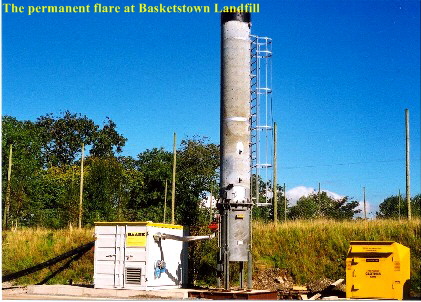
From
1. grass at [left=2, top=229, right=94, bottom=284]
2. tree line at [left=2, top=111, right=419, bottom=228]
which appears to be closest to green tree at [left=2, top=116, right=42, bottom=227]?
tree line at [left=2, top=111, right=419, bottom=228]

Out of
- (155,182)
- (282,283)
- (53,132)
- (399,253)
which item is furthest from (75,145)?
(399,253)

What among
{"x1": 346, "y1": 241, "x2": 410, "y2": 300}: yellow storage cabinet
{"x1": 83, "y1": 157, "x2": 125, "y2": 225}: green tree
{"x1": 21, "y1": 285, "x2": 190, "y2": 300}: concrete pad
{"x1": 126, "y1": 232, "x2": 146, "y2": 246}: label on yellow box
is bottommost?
{"x1": 21, "y1": 285, "x2": 190, "y2": 300}: concrete pad

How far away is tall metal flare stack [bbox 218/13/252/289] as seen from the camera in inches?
836

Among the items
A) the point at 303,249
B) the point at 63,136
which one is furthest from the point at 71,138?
the point at 303,249

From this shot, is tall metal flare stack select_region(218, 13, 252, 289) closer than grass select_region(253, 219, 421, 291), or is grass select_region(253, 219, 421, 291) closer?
tall metal flare stack select_region(218, 13, 252, 289)

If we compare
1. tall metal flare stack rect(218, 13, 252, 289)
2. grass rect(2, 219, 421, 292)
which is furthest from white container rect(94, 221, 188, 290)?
grass rect(2, 219, 421, 292)

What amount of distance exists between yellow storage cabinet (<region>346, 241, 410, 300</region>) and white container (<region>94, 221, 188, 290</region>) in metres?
6.62

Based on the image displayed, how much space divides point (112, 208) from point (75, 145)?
28873mm

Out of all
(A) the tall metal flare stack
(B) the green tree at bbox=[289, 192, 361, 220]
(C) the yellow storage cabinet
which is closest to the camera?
(C) the yellow storage cabinet

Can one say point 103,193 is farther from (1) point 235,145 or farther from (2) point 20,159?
(1) point 235,145

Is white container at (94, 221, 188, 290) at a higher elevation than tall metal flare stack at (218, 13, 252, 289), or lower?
lower

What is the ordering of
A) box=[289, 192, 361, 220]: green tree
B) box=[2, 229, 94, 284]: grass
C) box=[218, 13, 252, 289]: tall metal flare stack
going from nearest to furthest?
box=[218, 13, 252, 289]: tall metal flare stack
box=[2, 229, 94, 284]: grass
box=[289, 192, 361, 220]: green tree

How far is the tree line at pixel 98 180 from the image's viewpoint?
44469mm

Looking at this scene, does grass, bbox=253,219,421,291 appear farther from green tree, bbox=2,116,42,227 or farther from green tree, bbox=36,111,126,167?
green tree, bbox=36,111,126,167
